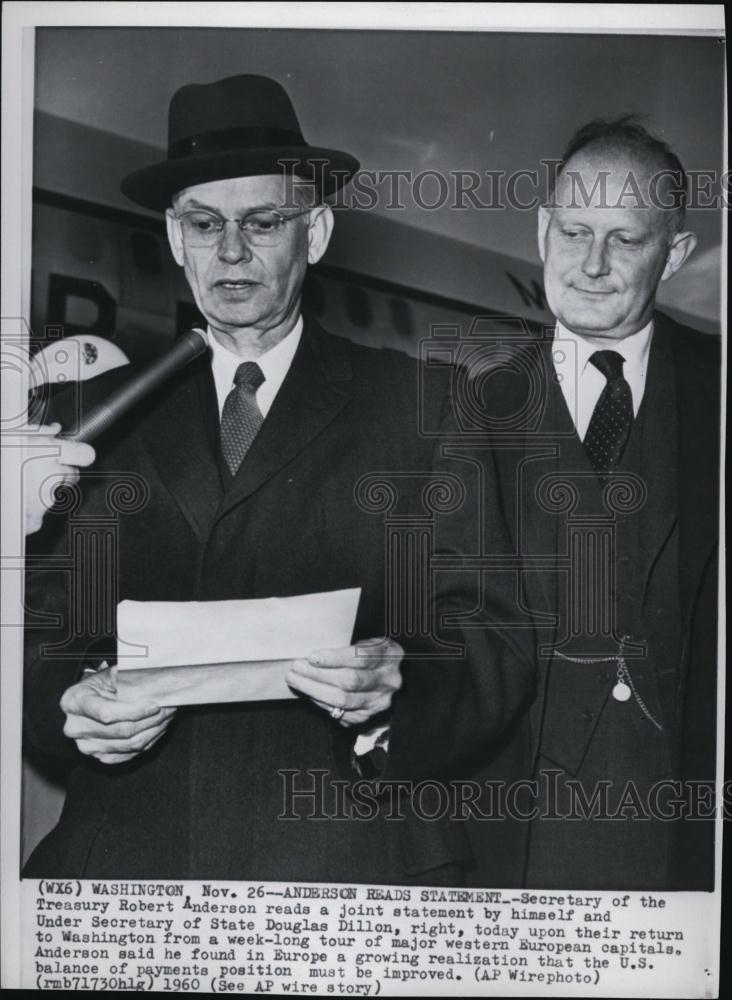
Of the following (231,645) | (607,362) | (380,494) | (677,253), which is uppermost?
(677,253)

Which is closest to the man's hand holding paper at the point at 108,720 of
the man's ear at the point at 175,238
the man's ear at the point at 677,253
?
the man's ear at the point at 175,238

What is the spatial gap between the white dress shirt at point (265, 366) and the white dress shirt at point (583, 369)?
18.4 inches

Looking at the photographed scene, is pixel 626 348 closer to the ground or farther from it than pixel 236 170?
closer to the ground

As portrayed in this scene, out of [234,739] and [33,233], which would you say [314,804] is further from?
[33,233]

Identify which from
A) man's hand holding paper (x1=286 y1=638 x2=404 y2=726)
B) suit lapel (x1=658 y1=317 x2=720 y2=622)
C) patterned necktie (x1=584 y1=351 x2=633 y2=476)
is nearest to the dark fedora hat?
patterned necktie (x1=584 y1=351 x2=633 y2=476)

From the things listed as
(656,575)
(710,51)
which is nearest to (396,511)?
(656,575)

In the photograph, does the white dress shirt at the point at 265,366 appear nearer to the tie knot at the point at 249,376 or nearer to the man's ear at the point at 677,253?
the tie knot at the point at 249,376

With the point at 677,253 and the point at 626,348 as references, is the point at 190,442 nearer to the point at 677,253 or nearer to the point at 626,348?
the point at 626,348

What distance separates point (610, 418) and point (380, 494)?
1.42ft

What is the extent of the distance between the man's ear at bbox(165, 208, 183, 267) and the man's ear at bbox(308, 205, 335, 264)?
23 centimetres

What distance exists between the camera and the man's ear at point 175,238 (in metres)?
1.82

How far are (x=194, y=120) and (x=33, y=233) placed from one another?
1.16 ft

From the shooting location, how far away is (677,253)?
72.2 inches

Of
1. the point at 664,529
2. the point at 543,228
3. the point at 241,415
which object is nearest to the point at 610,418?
the point at 664,529
